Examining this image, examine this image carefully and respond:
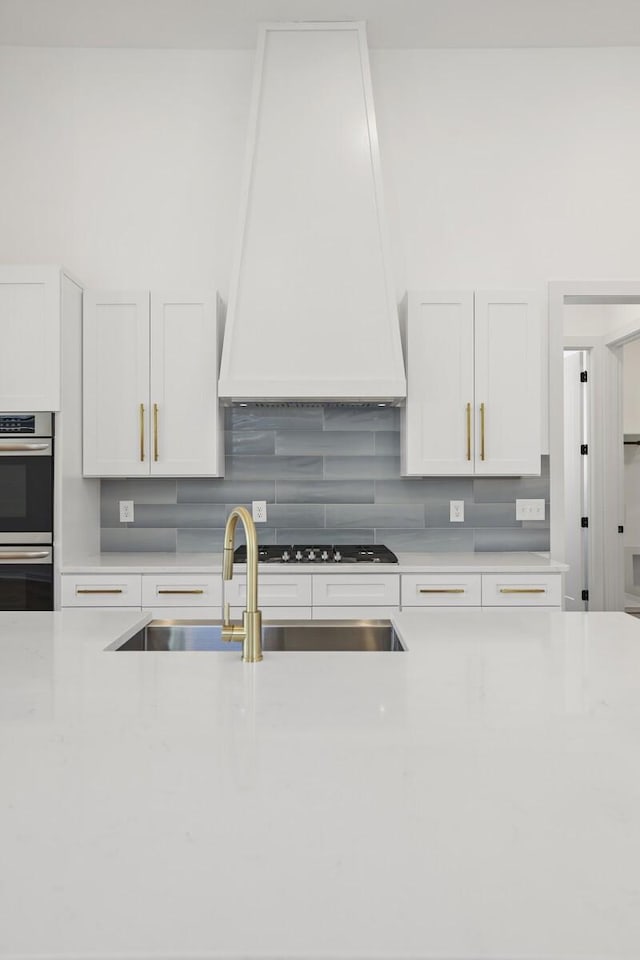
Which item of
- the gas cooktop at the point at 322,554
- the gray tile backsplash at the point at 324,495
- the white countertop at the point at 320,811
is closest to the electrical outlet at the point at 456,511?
the gray tile backsplash at the point at 324,495

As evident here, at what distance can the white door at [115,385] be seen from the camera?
10.8ft

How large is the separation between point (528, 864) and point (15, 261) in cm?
373

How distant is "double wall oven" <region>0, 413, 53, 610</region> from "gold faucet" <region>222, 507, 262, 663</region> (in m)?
1.87

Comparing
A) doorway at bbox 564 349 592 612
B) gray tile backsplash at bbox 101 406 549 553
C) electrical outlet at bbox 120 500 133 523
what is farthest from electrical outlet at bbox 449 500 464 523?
doorway at bbox 564 349 592 612

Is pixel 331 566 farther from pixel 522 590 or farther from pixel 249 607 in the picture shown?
pixel 249 607

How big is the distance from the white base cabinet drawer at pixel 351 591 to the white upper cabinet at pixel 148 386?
791mm

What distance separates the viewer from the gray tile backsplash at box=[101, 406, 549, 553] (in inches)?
143

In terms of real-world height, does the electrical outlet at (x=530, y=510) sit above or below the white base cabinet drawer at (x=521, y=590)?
above

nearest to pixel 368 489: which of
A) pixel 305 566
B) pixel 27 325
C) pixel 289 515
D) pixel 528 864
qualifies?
pixel 289 515

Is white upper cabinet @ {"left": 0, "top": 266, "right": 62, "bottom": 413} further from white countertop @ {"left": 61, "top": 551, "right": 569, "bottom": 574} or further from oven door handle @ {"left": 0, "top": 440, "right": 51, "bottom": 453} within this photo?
white countertop @ {"left": 61, "top": 551, "right": 569, "bottom": 574}

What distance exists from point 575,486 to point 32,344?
3976 millimetres

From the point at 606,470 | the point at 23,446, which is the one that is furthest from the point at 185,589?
the point at 606,470

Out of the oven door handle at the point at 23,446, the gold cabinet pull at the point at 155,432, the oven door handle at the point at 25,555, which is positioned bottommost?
the oven door handle at the point at 25,555

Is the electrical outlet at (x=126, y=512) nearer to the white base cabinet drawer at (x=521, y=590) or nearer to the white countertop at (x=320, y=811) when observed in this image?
the white base cabinet drawer at (x=521, y=590)
